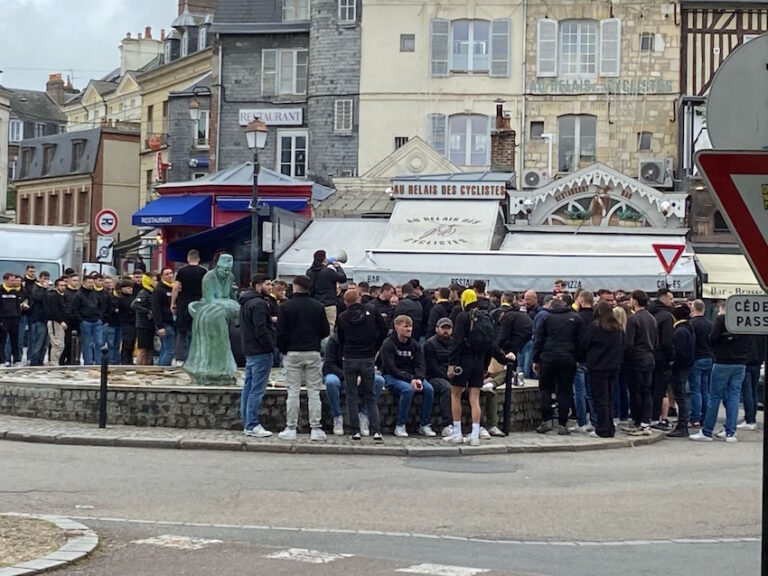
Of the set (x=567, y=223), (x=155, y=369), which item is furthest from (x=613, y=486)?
(x=567, y=223)

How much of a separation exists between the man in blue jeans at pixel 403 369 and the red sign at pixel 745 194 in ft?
35.9

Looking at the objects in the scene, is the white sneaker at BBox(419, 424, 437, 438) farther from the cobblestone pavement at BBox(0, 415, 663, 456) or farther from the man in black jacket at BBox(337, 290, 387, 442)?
the man in black jacket at BBox(337, 290, 387, 442)

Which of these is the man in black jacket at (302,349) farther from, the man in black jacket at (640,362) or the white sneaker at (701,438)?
the white sneaker at (701,438)

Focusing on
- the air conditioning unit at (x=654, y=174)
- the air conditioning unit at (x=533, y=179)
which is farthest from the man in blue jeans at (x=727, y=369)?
the air conditioning unit at (x=654, y=174)

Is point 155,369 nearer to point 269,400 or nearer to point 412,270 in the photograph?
point 269,400

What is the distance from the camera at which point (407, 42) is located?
40.6m

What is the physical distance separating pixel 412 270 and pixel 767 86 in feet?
81.3

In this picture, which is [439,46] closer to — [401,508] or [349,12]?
[349,12]

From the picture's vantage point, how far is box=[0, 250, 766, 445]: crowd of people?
→ 15680mm

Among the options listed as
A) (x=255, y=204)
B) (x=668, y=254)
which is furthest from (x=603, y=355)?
(x=255, y=204)

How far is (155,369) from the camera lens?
20.8 meters

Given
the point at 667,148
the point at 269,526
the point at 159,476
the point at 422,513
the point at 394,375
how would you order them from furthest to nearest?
the point at 667,148 < the point at 394,375 < the point at 159,476 < the point at 422,513 < the point at 269,526

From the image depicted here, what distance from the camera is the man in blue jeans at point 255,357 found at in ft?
51.2

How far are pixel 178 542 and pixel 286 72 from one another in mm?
35010
